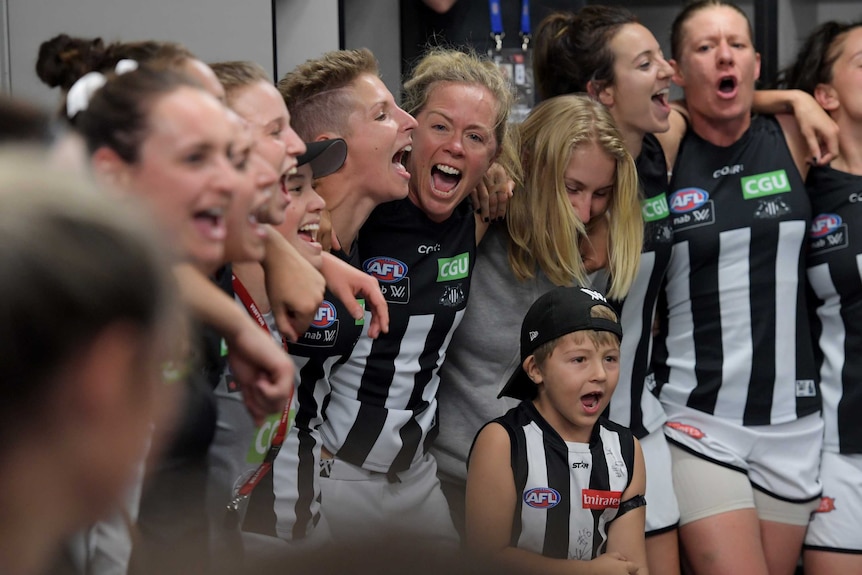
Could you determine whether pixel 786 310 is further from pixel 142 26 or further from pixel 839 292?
pixel 142 26

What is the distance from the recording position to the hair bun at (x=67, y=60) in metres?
1.16

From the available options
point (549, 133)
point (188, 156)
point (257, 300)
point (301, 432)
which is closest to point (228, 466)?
point (257, 300)

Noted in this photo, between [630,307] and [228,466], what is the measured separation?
4.33 feet

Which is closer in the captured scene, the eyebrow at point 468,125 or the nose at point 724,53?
the eyebrow at point 468,125

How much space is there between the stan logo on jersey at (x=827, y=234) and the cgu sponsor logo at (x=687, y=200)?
31cm

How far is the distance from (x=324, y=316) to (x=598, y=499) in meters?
0.65

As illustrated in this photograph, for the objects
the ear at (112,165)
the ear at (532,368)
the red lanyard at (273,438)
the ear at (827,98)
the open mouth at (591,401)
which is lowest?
the open mouth at (591,401)

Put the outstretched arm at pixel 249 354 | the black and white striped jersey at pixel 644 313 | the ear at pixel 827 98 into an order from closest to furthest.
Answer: the outstretched arm at pixel 249 354
the black and white striped jersey at pixel 644 313
the ear at pixel 827 98

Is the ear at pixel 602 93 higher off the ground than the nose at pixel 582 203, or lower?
higher

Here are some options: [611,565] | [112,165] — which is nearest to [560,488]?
[611,565]

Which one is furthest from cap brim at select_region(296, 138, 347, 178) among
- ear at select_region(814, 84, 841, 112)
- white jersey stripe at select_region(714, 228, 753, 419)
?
ear at select_region(814, 84, 841, 112)

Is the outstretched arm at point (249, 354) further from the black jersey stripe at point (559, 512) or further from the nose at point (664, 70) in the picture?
the nose at point (664, 70)

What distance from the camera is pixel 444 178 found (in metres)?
2.08

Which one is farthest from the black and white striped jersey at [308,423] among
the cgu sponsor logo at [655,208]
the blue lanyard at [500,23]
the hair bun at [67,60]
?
the blue lanyard at [500,23]
